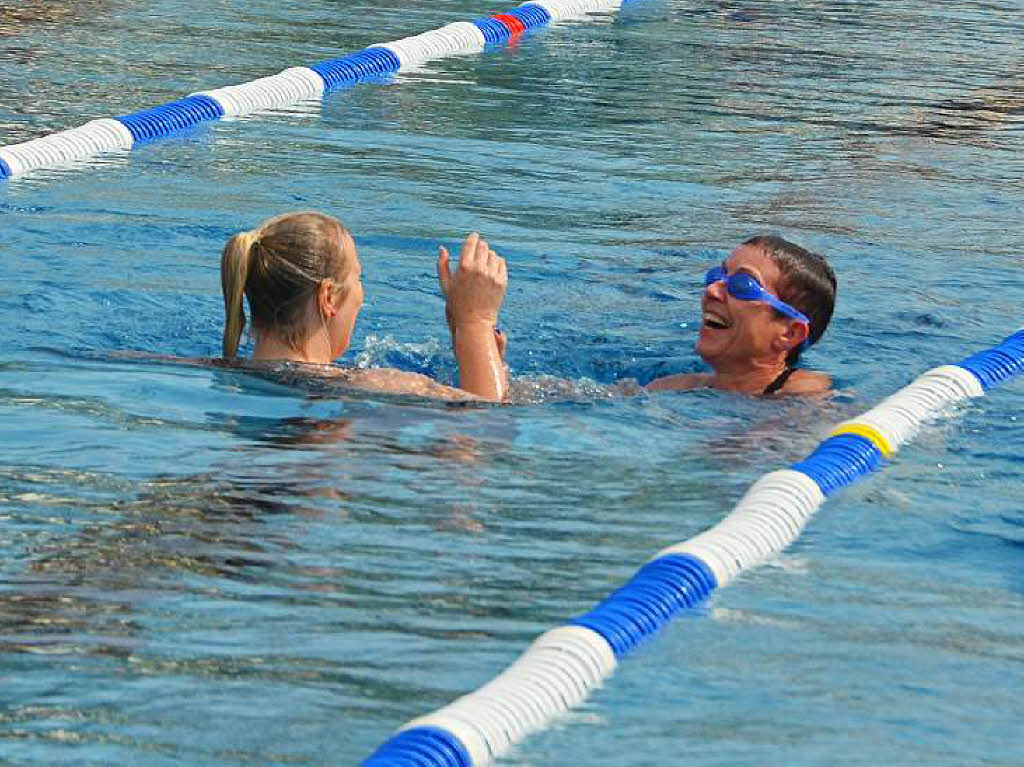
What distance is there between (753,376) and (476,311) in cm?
104

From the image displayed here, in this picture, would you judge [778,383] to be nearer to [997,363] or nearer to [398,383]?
[997,363]

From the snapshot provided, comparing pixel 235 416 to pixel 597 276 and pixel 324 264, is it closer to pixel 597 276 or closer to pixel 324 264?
pixel 324 264

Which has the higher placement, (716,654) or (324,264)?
(324,264)

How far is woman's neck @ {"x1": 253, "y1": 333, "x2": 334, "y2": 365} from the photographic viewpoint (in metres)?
5.11

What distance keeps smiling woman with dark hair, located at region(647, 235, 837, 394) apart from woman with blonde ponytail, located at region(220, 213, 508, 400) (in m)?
0.80

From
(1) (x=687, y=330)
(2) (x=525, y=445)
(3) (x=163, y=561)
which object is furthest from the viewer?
(1) (x=687, y=330)

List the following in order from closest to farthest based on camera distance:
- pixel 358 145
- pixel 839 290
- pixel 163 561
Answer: pixel 163 561
pixel 839 290
pixel 358 145

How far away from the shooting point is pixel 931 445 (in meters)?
5.23

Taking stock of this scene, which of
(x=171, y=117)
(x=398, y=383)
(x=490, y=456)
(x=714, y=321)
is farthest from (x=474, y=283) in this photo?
(x=171, y=117)

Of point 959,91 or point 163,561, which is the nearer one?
point 163,561

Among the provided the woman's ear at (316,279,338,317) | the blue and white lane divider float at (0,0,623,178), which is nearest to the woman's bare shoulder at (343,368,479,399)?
the woman's ear at (316,279,338,317)

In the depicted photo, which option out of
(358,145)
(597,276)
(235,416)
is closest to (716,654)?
(235,416)

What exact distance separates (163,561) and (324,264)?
4.67ft

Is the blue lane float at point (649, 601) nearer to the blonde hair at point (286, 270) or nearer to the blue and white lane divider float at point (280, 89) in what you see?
the blonde hair at point (286, 270)
